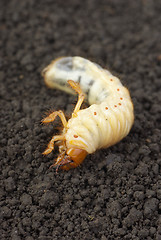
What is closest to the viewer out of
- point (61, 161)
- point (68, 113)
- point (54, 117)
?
point (61, 161)

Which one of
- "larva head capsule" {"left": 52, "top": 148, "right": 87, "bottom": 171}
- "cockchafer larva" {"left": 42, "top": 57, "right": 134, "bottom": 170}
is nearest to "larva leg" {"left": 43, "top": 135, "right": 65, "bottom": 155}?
"cockchafer larva" {"left": 42, "top": 57, "right": 134, "bottom": 170}

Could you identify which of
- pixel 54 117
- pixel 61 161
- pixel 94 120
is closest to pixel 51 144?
pixel 61 161

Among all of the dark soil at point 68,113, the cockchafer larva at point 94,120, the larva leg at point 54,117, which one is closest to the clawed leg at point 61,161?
the cockchafer larva at point 94,120

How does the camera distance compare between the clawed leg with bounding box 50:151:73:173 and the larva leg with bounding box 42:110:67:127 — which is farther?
the larva leg with bounding box 42:110:67:127

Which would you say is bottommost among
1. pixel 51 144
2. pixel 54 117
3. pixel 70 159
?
pixel 70 159

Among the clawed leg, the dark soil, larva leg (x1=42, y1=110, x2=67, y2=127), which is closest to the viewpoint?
the dark soil

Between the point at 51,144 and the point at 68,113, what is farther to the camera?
the point at 68,113

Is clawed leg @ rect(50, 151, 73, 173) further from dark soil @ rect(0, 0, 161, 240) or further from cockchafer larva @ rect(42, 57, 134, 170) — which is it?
dark soil @ rect(0, 0, 161, 240)

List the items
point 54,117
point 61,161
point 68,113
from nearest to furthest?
1. point 61,161
2. point 54,117
3. point 68,113

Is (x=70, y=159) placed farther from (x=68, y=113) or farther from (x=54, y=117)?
(x=68, y=113)
